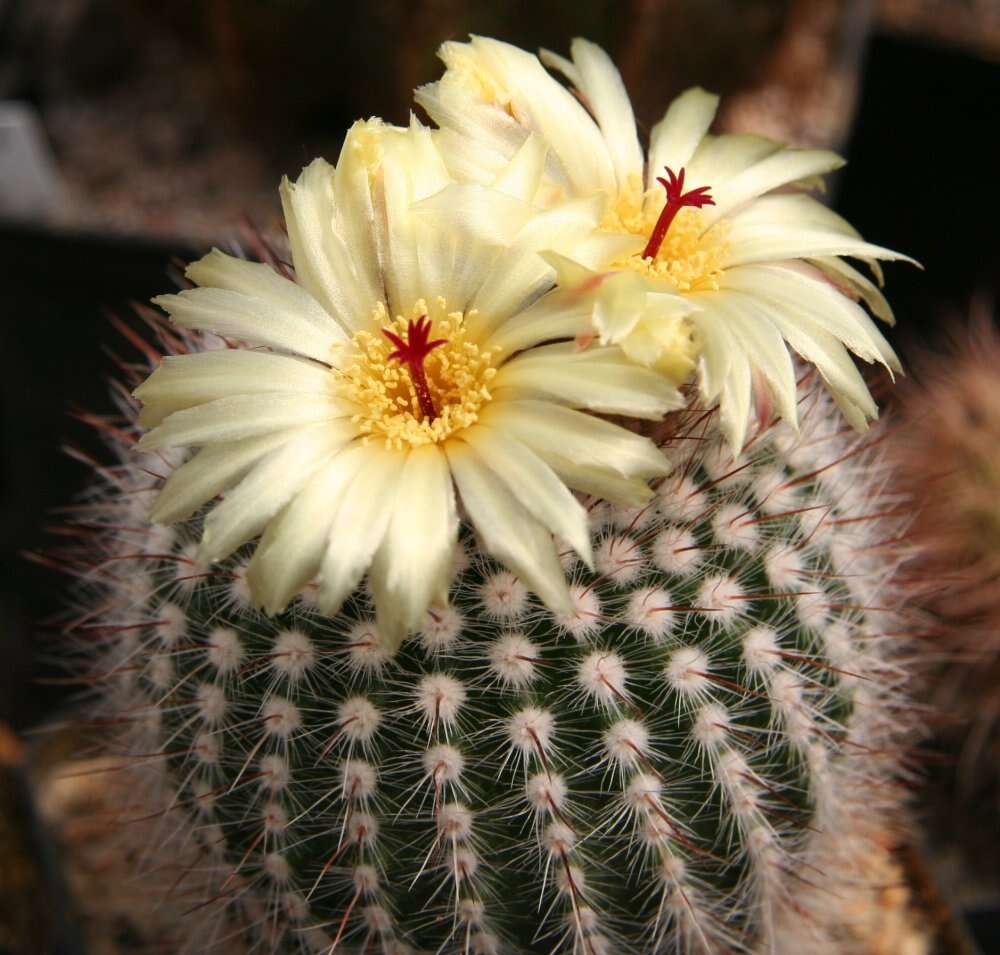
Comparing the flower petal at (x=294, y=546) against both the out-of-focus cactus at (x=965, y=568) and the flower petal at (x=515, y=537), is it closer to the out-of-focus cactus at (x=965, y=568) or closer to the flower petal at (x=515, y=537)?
the flower petal at (x=515, y=537)

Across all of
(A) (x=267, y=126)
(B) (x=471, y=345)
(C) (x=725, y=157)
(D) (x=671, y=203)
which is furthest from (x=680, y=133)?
(A) (x=267, y=126)

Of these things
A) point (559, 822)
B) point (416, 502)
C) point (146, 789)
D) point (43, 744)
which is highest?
point (416, 502)

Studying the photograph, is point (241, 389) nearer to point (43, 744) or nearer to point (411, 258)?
point (411, 258)

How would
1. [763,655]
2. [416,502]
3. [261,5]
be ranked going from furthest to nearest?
[261,5] → [763,655] → [416,502]

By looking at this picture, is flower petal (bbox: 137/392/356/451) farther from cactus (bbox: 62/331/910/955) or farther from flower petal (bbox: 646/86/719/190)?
flower petal (bbox: 646/86/719/190)

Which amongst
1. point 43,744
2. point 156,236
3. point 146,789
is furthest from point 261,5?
point 146,789

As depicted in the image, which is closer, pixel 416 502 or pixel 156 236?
pixel 416 502

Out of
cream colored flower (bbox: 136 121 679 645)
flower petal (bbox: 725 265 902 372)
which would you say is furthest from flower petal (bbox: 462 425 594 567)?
flower petal (bbox: 725 265 902 372)
